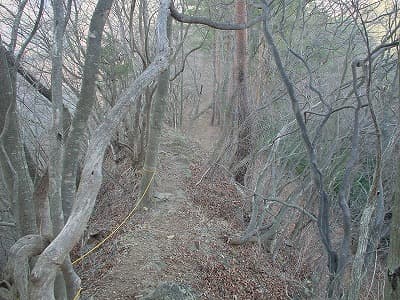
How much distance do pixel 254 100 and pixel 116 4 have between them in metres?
3.82

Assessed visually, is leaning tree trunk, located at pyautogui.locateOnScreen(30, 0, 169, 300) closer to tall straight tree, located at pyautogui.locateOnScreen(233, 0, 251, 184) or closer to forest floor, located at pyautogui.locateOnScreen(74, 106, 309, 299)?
forest floor, located at pyautogui.locateOnScreen(74, 106, 309, 299)

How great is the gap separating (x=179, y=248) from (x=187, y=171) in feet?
10.9

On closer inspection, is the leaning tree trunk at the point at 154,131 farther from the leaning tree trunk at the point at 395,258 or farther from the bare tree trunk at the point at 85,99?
the leaning tree trunk at the point at 395,258

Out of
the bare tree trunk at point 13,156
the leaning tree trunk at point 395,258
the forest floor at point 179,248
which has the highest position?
the bare tree trunk at point 13,156

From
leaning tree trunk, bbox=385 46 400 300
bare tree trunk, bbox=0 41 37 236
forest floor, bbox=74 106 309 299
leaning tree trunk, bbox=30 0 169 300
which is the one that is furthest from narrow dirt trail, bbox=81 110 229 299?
leaning tree trunk, bbox=385 46 400 300

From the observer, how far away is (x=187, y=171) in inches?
363

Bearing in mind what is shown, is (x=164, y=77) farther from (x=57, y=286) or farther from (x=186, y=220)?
(x=57, y=286)

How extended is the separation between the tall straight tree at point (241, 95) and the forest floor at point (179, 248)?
1.92ft

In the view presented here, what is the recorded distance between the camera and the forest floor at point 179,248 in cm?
532

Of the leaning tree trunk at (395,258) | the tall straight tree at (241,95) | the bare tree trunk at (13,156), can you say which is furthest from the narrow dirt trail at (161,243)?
the leaning tree trunk at (395,258)

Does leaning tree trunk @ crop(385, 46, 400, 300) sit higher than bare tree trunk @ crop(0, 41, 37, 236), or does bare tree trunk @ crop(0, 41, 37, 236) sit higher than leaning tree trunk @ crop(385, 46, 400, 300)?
bare tree trunk @ crop(0, 41, 37, 236)

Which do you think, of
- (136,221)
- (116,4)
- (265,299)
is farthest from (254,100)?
(265,299)

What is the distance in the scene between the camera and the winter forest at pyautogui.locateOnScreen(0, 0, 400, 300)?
3.18m

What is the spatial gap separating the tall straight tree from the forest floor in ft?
1.92
